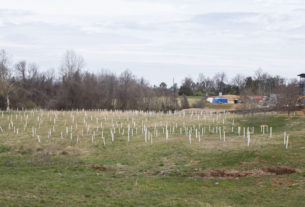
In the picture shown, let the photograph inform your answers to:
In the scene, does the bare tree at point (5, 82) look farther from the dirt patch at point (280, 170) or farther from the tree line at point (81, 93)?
the dirt patch at point (280, 170)

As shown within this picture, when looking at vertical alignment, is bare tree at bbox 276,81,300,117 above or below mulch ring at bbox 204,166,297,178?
above

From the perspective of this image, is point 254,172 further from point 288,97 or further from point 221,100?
point 221,100

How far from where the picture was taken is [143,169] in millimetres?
23812

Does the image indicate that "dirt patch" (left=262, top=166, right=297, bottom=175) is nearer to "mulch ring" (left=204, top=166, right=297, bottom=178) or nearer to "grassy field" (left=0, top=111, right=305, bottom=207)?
"mulch ring" (left=204, top=166, right=297, bottom=178)

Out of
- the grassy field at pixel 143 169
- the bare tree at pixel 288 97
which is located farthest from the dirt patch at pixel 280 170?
the bare tree at pixel 288 97

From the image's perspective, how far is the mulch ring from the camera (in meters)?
20.9

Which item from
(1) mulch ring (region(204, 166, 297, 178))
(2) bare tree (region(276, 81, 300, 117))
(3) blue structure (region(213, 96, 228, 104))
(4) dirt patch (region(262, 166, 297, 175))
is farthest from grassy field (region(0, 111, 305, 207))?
(3) blue structure (region(213, 96, 228, 104))

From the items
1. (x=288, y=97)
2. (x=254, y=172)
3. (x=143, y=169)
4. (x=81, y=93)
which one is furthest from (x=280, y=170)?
(x=81, y=93)

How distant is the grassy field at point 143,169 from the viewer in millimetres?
15492

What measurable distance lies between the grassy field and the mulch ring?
13 cm

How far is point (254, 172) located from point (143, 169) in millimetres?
7752

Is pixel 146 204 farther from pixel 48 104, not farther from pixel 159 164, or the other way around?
pixel 48 104

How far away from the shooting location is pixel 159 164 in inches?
998

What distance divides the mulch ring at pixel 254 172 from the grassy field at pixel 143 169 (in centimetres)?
13
